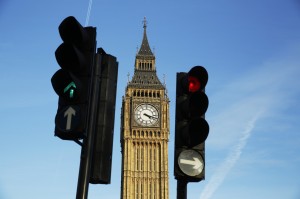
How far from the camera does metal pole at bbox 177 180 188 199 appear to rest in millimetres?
4477

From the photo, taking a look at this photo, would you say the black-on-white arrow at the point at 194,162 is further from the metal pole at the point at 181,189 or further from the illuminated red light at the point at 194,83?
the illuminated red light at the point at 194,83

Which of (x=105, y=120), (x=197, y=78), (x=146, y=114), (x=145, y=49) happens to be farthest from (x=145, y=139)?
(x=197, y=78)

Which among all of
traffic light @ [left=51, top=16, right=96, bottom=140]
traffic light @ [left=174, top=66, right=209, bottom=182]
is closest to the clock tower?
traffic light @ [left=174, top=66, right=209, bottom=182]

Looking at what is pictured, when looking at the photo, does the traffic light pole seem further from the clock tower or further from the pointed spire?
the pointed spire

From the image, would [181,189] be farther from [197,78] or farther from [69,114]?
[69,114]

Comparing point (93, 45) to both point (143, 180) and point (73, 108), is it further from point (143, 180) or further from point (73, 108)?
point (143, 180)

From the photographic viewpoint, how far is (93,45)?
475 cm

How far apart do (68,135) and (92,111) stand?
1.42ft

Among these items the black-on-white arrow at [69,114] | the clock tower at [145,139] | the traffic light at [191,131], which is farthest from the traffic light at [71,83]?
the clock tower at [145,139]

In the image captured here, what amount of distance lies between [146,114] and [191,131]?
5950 centimetres

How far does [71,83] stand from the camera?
4.48m

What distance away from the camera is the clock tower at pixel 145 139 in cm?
6053

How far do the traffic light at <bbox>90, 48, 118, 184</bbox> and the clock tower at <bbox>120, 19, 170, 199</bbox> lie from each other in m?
56.1

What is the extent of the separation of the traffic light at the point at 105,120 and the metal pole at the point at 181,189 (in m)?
0.70
